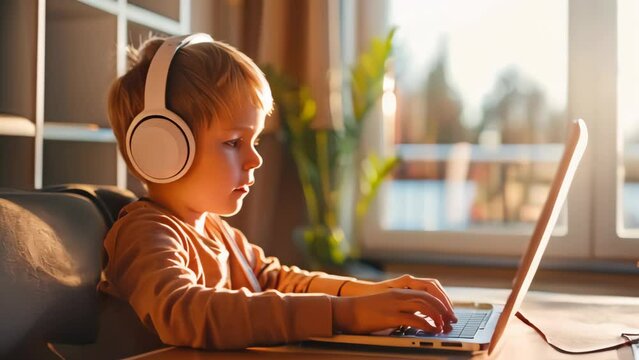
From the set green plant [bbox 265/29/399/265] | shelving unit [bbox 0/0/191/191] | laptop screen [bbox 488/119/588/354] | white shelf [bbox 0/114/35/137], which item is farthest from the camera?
green plant [bbox 265/29/399/265]

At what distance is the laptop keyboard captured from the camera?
98 cm

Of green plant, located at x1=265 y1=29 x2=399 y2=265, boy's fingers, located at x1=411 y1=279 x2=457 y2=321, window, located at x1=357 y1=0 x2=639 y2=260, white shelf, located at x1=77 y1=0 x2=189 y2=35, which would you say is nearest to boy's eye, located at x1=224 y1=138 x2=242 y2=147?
boy's fingers, located at x1=411 y1=279 x2=457 y2=321

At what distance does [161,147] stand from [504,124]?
8.60 feet

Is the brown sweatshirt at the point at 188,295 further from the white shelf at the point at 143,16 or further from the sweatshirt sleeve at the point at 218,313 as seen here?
the white shelf at the point at 143,16

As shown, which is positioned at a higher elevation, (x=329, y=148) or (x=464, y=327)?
(x=329, y=148)

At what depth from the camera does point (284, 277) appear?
138 cm

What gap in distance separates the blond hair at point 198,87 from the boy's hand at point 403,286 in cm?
33

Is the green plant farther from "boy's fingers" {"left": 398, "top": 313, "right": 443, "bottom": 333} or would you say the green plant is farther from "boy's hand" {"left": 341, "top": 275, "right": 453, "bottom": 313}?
"boy's fingers" {"left": 398, "top": 313, "right": 443, "bottom": 333}

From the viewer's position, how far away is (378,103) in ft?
9.45

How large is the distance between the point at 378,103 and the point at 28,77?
1.68m

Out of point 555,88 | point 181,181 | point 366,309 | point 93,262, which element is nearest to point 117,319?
point 93,262

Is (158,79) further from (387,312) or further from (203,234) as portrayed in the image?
(387,312)

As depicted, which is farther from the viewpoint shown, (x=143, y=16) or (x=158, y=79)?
(x=143, y=16)

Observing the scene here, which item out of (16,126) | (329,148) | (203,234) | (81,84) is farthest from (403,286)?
(329,148)
